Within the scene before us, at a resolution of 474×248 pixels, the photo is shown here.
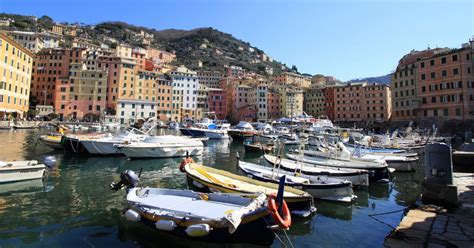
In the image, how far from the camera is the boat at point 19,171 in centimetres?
1322

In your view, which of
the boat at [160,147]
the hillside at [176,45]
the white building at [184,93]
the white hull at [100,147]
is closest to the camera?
the boat at [160,147]

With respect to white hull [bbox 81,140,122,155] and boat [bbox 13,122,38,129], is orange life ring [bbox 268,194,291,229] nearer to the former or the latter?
white hull [bbox 81,140,122,155]

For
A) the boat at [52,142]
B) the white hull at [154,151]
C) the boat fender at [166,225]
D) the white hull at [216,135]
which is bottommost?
the boat fender at [166,225]

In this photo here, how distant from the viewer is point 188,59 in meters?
170

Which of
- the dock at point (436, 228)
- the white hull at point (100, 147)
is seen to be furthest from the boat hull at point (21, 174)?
the dock at point (436, 228)

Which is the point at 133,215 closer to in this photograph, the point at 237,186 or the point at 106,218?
the point at 106,218

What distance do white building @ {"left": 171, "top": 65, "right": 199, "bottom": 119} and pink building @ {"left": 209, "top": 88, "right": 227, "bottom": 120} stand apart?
20.9ft

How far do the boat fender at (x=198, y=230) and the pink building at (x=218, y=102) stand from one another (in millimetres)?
96321

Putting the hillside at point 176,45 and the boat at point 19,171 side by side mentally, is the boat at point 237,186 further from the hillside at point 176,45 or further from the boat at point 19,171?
the hillside at point 176,45

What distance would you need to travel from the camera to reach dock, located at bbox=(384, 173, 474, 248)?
5.06 m

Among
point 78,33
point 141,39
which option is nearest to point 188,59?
point 141,39

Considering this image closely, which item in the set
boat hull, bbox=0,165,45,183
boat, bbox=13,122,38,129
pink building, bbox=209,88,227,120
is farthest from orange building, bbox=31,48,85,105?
boat hull, bbox=0,165,45,183

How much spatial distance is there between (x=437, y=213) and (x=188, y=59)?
172454mm

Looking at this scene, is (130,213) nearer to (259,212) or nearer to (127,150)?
(259,212)
